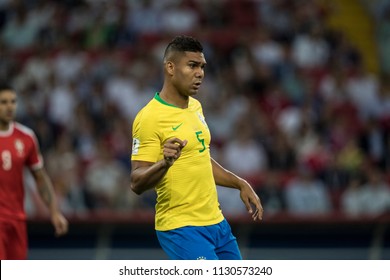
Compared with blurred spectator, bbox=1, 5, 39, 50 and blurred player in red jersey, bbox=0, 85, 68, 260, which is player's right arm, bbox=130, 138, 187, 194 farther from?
blurred spectator, bbox=1, 5, 39, 50

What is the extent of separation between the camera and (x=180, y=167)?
7746mm

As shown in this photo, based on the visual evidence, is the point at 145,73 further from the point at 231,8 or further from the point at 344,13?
the point at 344,13

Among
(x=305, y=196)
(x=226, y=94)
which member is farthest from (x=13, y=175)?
(x=226, y=94)

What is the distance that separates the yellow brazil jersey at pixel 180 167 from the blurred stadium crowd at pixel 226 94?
6453 millimetres

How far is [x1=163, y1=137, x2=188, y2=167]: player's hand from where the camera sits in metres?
7.07

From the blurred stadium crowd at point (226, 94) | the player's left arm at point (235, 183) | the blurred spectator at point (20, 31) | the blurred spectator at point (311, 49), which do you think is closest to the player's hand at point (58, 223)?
the player's left arm at point (235, 183)

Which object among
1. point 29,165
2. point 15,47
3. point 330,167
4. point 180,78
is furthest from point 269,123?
point 180,78

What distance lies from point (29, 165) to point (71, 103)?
6.30 meters

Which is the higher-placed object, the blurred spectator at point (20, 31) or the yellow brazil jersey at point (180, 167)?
the blurred spectator at point (20, 31)

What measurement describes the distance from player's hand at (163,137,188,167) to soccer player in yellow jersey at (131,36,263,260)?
43 centimetres

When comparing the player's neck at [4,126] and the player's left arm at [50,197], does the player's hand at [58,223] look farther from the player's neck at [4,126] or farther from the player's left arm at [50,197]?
the player's neck at [4,126]

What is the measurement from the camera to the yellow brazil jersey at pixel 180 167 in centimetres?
765
